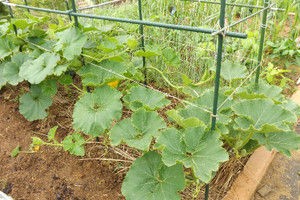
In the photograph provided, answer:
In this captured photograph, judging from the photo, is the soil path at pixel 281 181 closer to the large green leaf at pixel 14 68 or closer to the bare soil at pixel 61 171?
the bare soil at pixel 61 171

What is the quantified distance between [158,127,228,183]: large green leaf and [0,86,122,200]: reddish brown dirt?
0.51 m

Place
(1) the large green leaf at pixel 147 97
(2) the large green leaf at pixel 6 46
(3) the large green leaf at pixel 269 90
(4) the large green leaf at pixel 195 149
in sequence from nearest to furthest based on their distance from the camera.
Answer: (4) the large green leaf at pixel 195 149 → (1) the large green leaf at pixel 147 97 → (3) the large green leaf at pixel 269 90 → (2) the large green leaf at pixel 6 46

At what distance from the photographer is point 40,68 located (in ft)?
5.92

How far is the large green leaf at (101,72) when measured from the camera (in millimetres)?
1738

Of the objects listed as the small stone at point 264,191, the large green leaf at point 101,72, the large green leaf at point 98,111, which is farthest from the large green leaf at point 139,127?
the small stone at point 264,191

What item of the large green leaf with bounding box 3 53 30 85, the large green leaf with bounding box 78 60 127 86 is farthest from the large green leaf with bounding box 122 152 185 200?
the large green leaf with bounding box 3 53 30 85

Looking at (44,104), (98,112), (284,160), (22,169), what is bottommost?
(284,160)

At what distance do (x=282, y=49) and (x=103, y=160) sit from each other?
222cm

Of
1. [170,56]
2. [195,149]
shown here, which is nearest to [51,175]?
[195,149]

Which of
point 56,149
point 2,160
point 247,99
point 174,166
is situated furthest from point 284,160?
point 2,160

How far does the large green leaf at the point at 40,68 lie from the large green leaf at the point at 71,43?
0.07 m

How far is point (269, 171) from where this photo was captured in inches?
79.0

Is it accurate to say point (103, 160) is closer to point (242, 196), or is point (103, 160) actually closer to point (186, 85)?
point (186, 85)

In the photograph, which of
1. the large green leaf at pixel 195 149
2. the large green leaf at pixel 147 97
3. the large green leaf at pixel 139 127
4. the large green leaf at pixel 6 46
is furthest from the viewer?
the large green leaf at pixel 6 46
